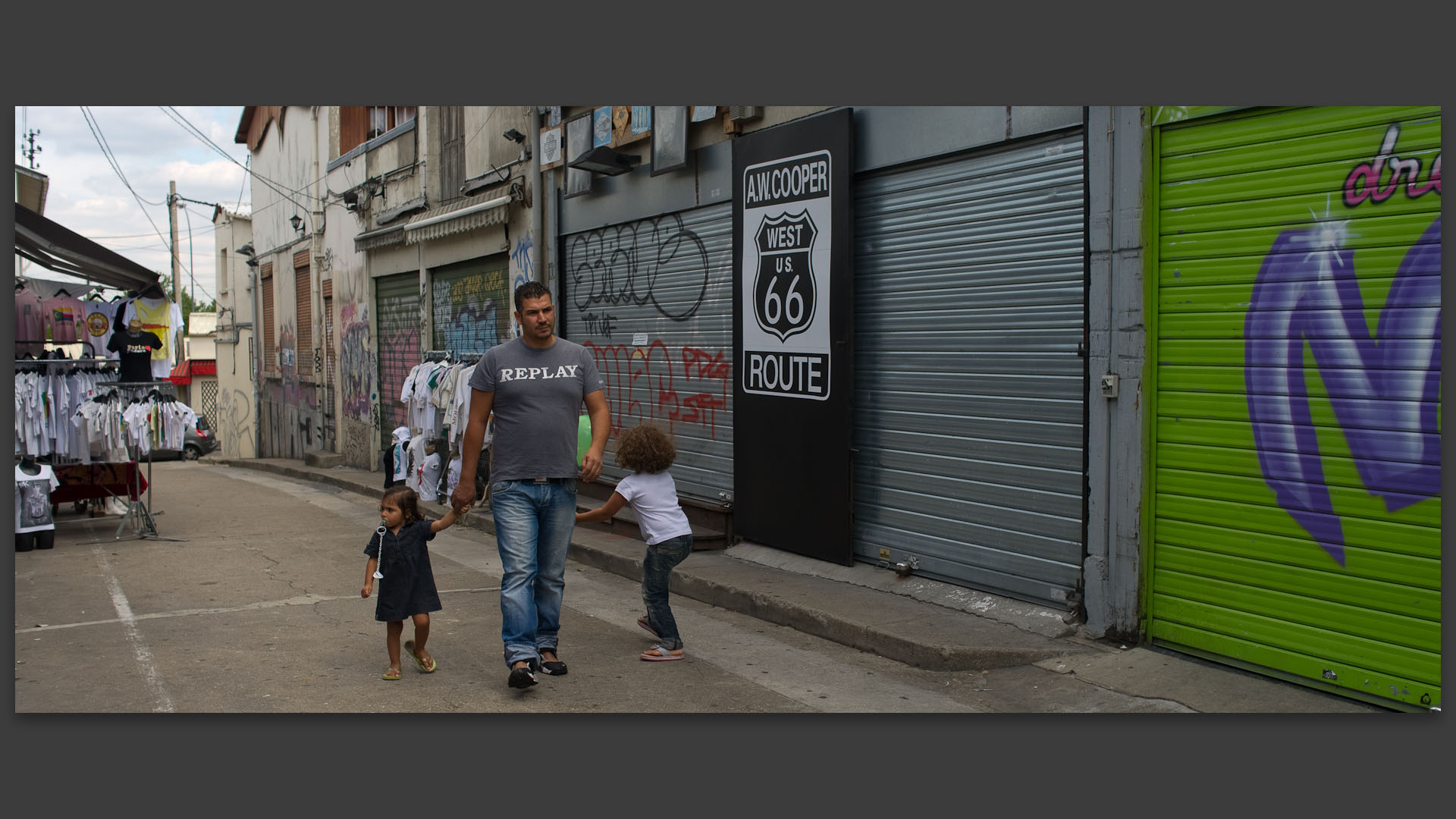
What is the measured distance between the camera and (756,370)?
8.60 meters

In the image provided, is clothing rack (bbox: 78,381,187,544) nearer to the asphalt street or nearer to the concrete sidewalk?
the asphalt street

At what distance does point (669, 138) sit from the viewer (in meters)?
9.80

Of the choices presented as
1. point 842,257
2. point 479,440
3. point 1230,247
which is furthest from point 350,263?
point 1230,247

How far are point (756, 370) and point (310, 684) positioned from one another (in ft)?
14.2

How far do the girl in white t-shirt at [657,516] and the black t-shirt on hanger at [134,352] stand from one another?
7.36m

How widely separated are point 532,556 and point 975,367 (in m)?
3.11

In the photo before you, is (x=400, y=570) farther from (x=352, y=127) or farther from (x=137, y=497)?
(x=352, y=127)

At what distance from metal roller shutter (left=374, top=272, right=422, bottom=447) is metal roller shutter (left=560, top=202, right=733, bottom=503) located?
571cm

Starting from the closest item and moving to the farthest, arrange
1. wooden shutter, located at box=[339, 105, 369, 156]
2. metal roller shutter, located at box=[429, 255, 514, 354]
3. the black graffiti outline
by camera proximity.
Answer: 1. the black graffiti outline
2. metal roller shutter, located at box=[429, 255, 514, 354]
3. wooden shutter, located at box=[339, 105, 369, 156]

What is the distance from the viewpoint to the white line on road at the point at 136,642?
5.18 meters

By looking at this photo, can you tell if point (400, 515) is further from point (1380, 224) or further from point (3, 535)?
point (1380, 224)

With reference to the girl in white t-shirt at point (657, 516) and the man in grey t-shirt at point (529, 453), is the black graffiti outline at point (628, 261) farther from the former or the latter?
the man in grey t-shirt at point (529, 453)

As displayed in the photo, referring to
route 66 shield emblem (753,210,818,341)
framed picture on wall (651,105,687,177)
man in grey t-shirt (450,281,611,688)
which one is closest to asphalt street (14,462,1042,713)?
man in grey t-shirt (450,281,611,688)

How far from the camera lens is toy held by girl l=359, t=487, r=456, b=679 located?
545cm
